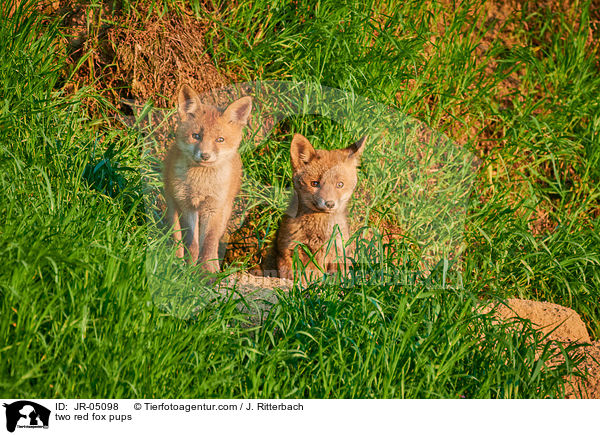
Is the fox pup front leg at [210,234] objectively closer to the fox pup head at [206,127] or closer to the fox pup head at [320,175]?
the fox pup head at [206,127]

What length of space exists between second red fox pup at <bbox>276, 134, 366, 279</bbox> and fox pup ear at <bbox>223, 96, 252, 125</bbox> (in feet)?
1.42

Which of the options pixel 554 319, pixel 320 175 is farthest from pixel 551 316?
pixel 320 175

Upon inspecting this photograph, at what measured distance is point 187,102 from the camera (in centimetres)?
433

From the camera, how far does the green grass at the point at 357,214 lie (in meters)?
3.08

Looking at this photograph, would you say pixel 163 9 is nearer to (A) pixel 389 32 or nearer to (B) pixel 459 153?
(A) pixel 389 32

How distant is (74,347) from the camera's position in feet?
9.50

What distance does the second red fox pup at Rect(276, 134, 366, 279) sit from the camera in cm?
439

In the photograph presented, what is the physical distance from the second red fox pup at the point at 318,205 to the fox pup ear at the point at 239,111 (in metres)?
0.43

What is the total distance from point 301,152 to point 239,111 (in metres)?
0.55

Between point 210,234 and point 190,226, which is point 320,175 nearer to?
point 210,234

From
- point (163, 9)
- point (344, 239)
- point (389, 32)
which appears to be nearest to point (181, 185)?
point (344, 239)

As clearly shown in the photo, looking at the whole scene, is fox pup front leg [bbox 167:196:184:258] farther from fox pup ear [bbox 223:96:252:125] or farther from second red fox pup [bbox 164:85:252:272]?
fox pup ear [bbox 223:96:252:125]
